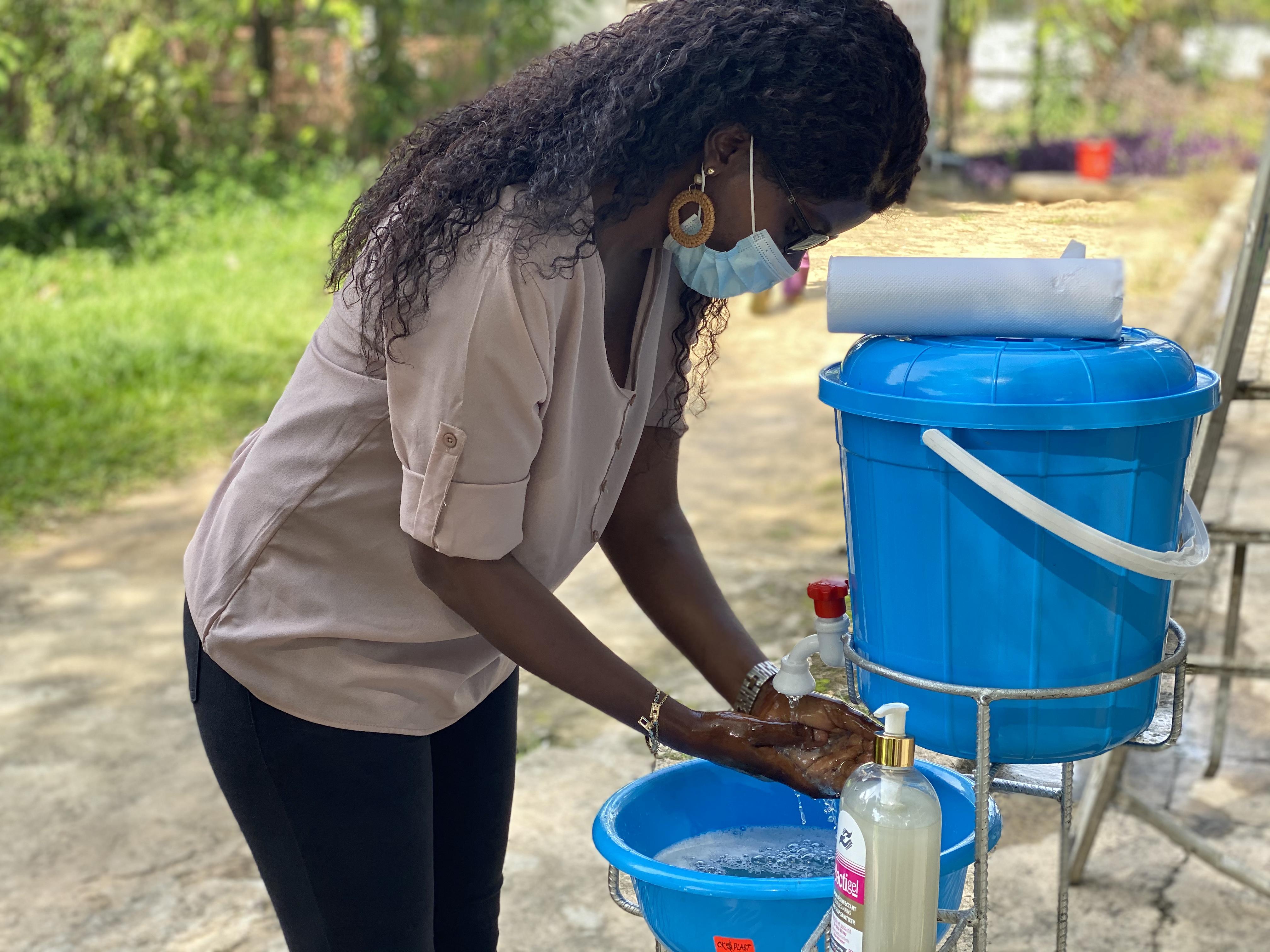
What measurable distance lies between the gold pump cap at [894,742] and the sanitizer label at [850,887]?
0.06m

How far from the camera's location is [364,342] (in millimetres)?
1213

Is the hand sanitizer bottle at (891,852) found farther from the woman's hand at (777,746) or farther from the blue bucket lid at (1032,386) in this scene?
the blue bucket lid at (1032,386)

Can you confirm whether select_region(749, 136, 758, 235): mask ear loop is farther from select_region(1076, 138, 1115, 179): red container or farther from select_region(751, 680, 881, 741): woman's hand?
select_region(1076, 138, 1115, 179): red container

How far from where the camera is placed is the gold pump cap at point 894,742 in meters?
1.10

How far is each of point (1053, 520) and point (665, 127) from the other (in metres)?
0.48

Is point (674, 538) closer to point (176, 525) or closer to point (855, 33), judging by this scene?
point (855, 33)

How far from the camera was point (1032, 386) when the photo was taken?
114cm

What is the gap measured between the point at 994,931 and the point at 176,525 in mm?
3113

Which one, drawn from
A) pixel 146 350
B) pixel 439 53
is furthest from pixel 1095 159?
pixel 146 350

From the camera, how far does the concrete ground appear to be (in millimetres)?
2297

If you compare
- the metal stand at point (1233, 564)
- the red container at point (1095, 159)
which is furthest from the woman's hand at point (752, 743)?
the red container at point (1095, 159)

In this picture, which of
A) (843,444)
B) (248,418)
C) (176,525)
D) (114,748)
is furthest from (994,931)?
(248,418)

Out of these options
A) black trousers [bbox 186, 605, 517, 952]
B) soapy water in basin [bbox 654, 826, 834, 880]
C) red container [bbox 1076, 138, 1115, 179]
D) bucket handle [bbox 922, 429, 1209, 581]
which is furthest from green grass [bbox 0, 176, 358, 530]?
red container [bbox 1076, 138, 1115, 179]

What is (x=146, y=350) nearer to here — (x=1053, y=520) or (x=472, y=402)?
(x=472, y=402)
